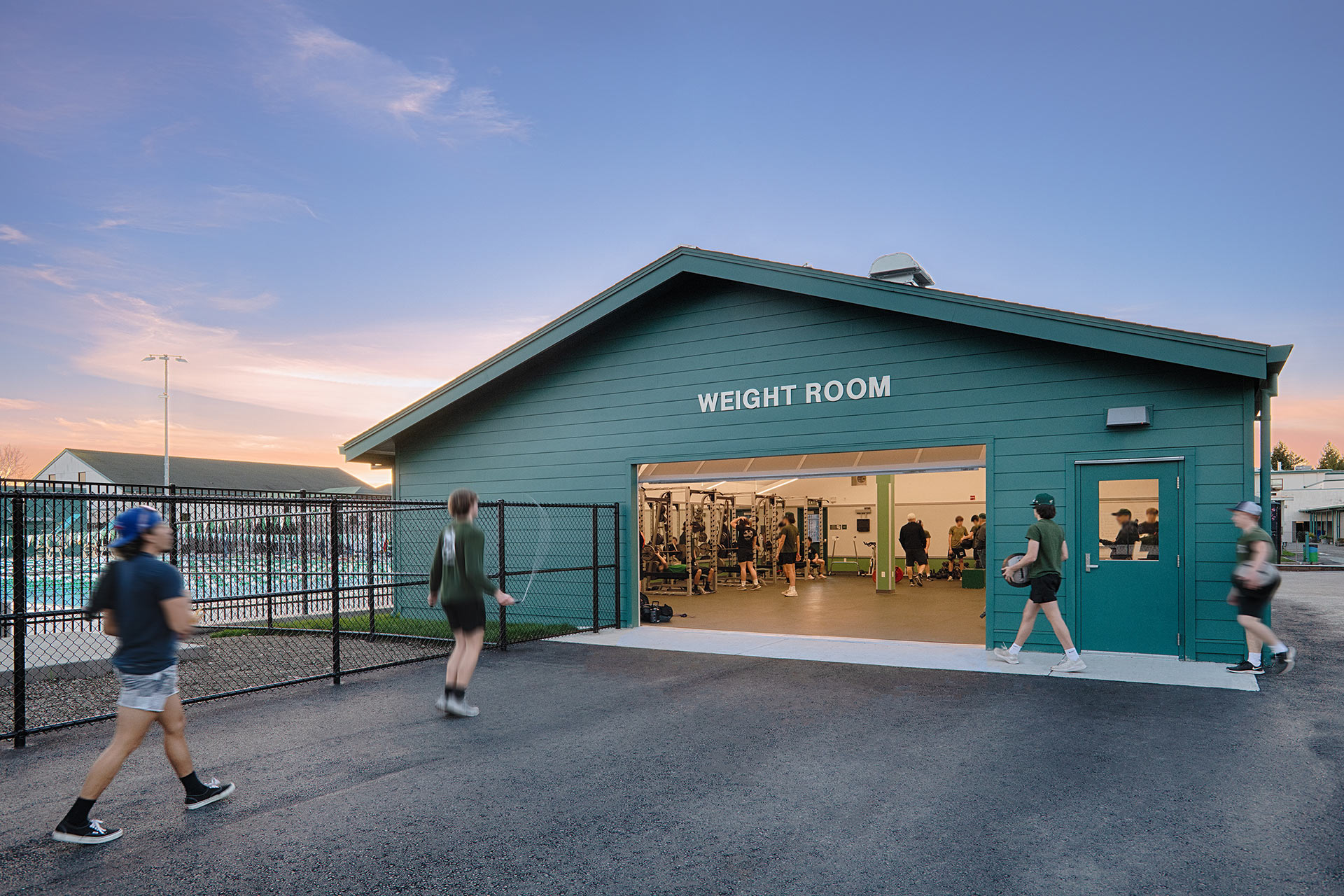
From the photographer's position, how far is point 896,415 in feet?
34.4

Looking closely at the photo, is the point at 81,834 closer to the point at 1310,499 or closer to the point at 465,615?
the point at 465,615

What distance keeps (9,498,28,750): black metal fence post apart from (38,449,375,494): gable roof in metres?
47.2

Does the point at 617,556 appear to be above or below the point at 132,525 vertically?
below

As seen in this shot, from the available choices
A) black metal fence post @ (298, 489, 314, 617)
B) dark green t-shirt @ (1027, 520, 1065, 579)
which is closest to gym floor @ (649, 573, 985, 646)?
dark green t-shirt @ (1027, 520, 1065, 579)

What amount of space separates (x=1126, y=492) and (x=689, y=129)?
9.18 metres

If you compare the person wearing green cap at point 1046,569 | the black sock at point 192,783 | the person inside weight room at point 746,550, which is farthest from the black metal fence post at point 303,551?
the person inside weight room at point 746,550

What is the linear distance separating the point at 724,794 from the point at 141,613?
323cm

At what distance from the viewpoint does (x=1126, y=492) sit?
9188 millimetres

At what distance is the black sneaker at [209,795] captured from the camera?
454 centimetres

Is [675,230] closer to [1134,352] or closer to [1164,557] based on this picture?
[1134,352]

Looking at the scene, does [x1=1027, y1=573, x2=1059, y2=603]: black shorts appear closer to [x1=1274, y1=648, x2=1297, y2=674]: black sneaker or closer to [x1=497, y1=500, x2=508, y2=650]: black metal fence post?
[x1=1274, y1=648, x2=1297, y2=674]: black sneaker

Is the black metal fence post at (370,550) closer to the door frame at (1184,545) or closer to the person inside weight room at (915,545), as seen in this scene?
the door frame at (1184,545)

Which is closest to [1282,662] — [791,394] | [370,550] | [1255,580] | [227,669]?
[1255,580]

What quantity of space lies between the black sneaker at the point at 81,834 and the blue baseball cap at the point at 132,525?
4.47 feet
